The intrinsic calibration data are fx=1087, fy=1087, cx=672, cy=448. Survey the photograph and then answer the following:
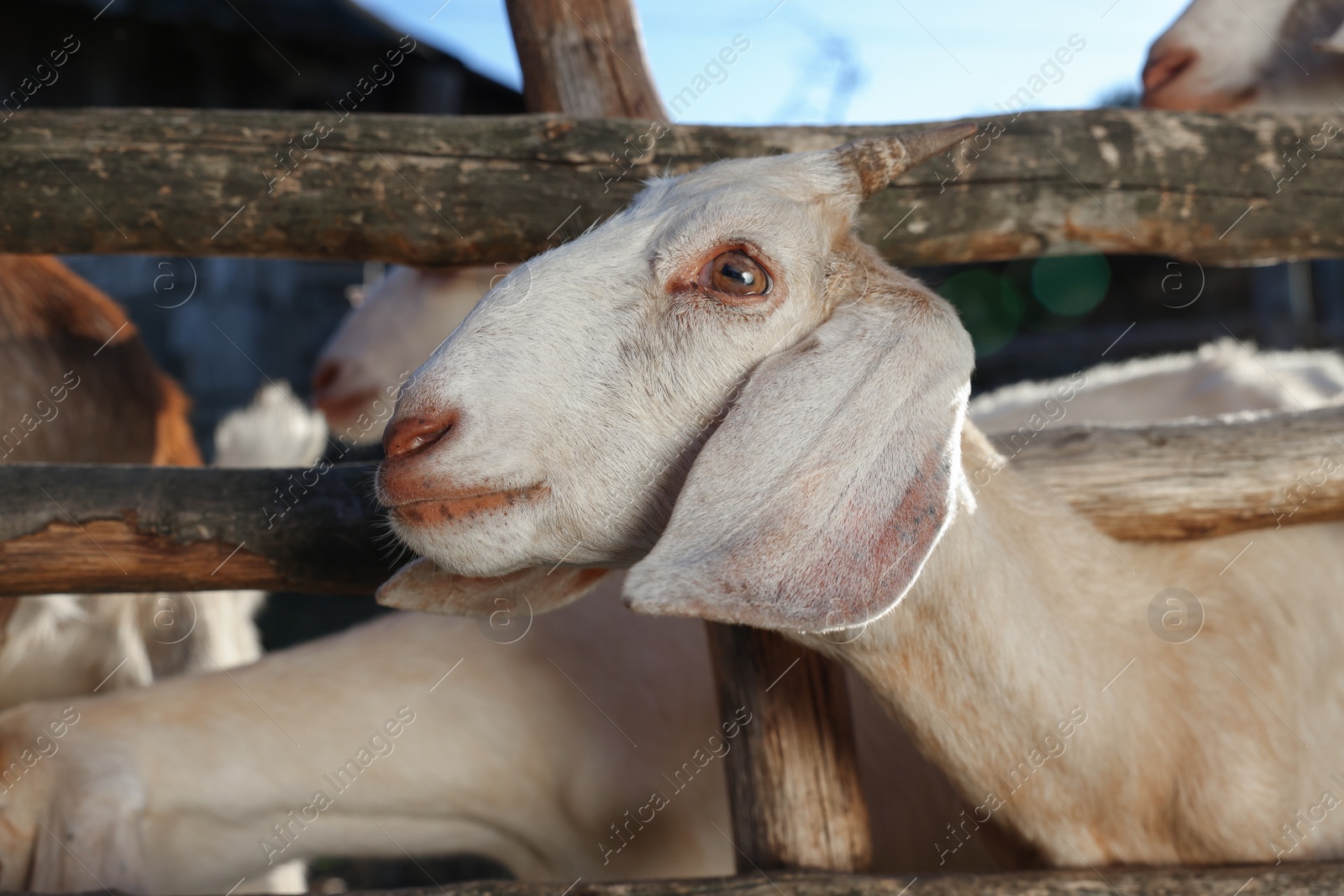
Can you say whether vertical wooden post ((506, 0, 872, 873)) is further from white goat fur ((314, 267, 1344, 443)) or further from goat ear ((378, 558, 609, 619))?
white goat fur ((314, 267, 1344, 443))

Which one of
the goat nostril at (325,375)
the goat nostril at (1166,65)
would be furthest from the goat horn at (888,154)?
the goat nostril at (325,375)

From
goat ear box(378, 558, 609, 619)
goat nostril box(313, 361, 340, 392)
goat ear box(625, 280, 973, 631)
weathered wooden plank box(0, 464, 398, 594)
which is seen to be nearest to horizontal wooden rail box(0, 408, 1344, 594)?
weathered wooden plank box(0, 464, 398, 594)

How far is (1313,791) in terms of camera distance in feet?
5.92

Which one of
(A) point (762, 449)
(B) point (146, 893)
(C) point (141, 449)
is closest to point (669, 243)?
(A) point (762, 449)

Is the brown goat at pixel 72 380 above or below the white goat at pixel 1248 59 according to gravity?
above

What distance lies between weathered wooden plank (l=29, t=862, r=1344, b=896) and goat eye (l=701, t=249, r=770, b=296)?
0.86m

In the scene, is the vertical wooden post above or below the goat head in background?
below

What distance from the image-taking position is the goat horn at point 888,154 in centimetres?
160

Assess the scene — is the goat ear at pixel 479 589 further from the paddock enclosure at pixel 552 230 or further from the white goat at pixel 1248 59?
the white goat at pixel 1248 59

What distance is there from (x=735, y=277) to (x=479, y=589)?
689 millimetres

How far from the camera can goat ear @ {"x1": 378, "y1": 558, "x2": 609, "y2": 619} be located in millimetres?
1720

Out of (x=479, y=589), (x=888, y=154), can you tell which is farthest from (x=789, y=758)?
(x=888, y=154)

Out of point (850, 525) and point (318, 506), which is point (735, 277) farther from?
point (318, 506)

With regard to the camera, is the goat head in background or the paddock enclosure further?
the paddock enclosure
